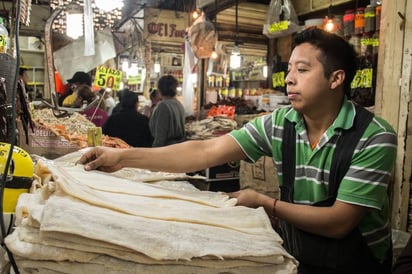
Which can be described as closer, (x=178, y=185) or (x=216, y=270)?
(x=216, y=270)

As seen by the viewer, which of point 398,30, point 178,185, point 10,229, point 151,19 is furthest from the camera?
point 151,19

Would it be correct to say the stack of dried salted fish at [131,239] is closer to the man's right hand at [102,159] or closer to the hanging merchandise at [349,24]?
the man's right hand at [102,159]

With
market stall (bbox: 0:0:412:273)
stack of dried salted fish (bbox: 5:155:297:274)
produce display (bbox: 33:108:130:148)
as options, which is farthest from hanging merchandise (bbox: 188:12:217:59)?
stack of dried salted fish (bbox: 5:155:297:274)

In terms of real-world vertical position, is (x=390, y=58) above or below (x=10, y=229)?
above

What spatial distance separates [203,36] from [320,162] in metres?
4.62

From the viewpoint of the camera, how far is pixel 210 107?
716 centimetres

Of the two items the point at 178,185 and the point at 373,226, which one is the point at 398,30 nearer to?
the point at 373,226

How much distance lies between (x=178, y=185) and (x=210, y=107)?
18.2 feet

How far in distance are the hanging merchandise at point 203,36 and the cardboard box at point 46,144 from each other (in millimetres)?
3722

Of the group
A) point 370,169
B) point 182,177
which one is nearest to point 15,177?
point 182,177

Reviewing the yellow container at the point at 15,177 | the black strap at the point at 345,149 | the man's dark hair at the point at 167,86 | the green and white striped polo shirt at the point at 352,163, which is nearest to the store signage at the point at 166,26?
the man's dark hair at the point at 167,86

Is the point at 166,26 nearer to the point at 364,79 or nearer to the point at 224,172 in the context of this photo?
the point at 224,172

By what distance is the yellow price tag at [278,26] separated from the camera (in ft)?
16.2

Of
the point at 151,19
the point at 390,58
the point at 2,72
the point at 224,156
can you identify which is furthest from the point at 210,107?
the point at 2,72
